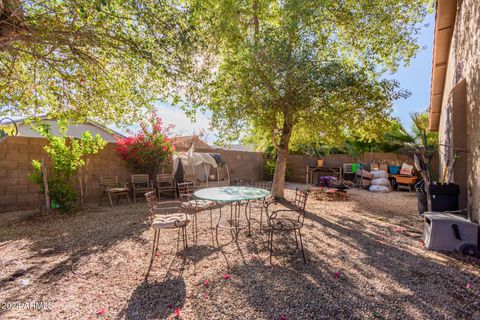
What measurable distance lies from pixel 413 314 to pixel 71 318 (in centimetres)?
339

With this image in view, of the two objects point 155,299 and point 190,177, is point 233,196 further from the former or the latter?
point 190,177

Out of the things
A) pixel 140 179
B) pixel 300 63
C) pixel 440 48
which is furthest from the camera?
pixel 140 179

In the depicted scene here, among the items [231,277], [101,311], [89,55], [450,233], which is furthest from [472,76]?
[89,55]

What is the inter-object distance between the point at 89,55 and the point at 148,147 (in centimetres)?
364

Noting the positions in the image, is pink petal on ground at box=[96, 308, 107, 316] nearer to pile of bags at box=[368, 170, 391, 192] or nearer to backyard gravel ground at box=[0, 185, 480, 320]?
backyard gravel ground at box=[0, 185, 480, 320]

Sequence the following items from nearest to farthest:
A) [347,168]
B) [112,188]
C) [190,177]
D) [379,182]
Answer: [112,188], [190,177], [379,182], [347,168]

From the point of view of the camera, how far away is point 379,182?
1116 centimetres

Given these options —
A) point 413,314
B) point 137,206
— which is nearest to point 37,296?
point 413,314

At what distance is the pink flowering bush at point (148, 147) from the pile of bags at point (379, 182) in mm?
9627

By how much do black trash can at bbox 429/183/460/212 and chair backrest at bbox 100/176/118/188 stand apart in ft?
28.9

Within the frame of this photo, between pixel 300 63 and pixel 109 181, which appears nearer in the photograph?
pixel 300 63

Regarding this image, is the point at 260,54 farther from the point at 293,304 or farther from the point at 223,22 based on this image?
the point at 293,304

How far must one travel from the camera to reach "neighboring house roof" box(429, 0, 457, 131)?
5.36m

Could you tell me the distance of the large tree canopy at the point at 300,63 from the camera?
5922 mm
